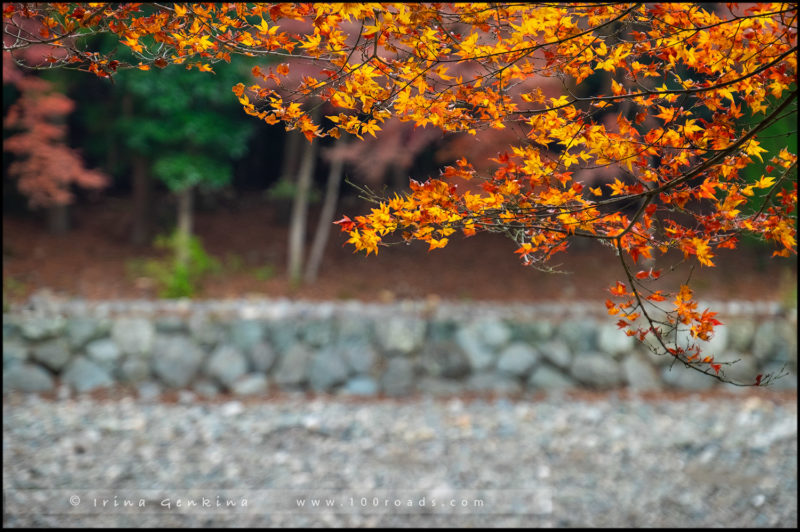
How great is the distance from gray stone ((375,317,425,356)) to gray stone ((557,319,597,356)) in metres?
1.35

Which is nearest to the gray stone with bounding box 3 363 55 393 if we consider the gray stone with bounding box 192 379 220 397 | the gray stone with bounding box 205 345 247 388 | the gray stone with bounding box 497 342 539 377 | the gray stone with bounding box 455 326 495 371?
the gray stone with bounding box 192 379 220 397

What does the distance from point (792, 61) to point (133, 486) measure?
12.8 ft

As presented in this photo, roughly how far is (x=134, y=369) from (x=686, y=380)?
5.11m

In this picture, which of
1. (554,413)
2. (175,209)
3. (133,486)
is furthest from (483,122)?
(175,209)

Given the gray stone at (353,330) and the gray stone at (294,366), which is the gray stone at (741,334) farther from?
the gray stone at (294,366)

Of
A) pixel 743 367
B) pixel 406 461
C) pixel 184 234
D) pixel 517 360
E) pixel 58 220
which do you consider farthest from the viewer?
pixel 58 220

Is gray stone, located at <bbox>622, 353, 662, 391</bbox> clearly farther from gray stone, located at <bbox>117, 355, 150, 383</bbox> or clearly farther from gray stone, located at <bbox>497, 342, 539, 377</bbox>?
gray stone, located at <bbox>117, 355, 150, 383</bbox>

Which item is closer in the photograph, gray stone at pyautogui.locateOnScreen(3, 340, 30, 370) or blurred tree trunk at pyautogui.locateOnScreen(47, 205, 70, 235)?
gray stone at pyautogui.locateOnScreen(3, 340, 30, 370)

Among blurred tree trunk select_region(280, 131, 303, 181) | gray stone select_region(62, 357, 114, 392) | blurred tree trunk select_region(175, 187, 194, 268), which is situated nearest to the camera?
gray stone select_region(62, 357, 114, 392)

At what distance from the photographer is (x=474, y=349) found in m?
5.95

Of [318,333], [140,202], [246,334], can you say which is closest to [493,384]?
[318,333]

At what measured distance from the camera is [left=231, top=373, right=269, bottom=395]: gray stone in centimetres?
565

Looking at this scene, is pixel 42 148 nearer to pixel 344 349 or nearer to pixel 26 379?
pixel 26 379

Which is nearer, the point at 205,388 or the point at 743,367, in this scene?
the point at 205,388
